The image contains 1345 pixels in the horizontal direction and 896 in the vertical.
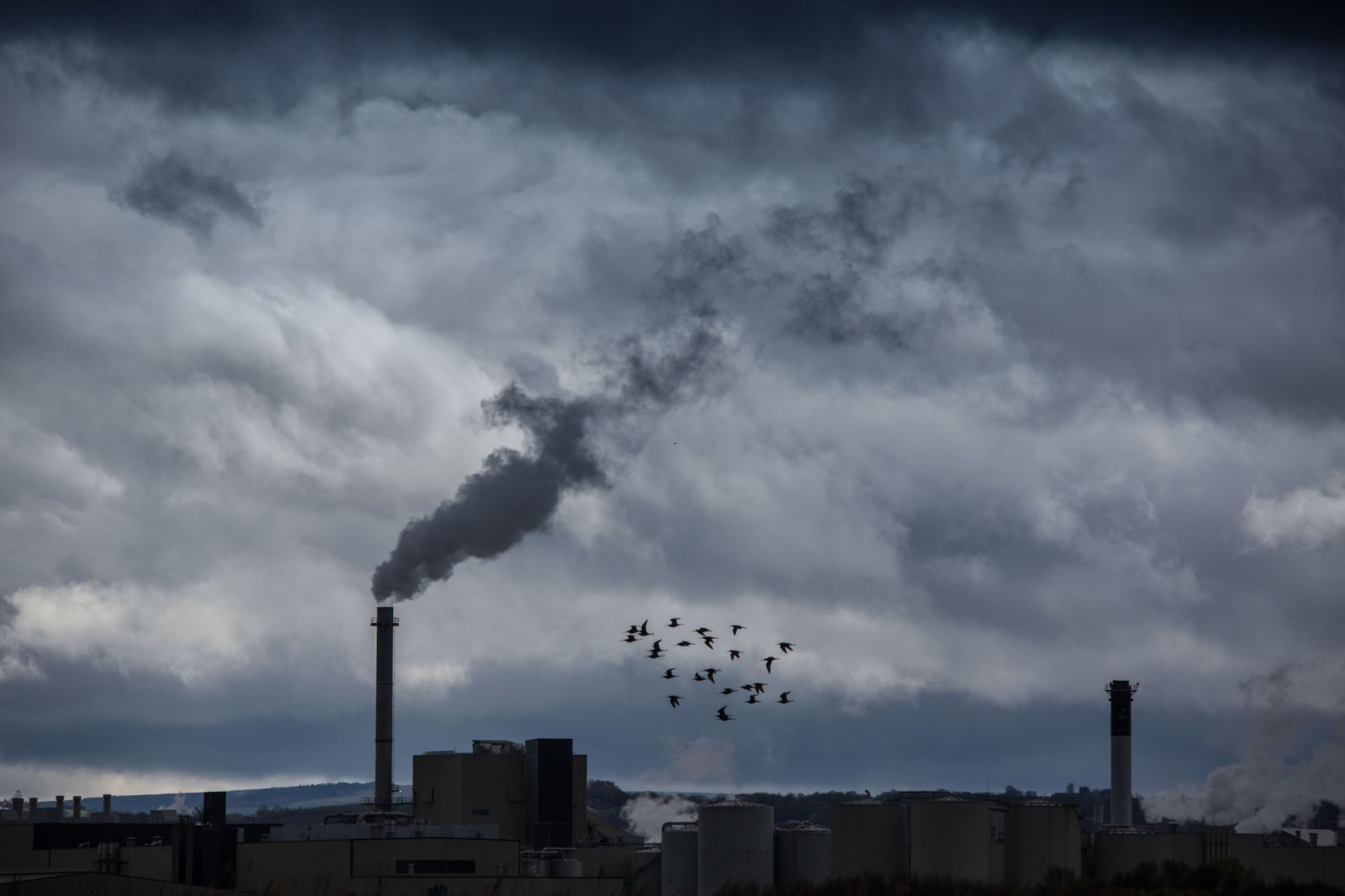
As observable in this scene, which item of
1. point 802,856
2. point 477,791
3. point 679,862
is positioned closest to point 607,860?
point 679,862

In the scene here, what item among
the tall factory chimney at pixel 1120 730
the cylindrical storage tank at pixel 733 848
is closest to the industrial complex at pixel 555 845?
the cylindrical storage tank at pixel 733 848

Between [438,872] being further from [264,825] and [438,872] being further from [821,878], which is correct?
[264,825]

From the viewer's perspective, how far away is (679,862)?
7356 cm

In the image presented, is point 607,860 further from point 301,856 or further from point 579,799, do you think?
point 301,856

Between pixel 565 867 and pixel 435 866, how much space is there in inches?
348

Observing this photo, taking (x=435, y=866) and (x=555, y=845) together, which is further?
(x=555, y=845)

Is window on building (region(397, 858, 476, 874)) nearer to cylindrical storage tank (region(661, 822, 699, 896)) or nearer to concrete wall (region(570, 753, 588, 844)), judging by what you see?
cylindrical storage tank (region(661, 822, 699, 896))

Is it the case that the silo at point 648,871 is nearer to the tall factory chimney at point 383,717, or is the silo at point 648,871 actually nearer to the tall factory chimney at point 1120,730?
the tall factory chimney at point 383,717

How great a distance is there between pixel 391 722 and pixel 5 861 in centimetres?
2033

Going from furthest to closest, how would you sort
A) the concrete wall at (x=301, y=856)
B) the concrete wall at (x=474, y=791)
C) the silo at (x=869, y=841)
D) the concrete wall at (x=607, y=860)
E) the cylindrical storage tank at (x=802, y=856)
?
1. the concrete wall at (x=474, y=791)
2. the concrete wall at (x=607, y=860)
3. the cylindrical storage tank at (x=802, y=856)
4. the silo at (x=869, y=841)
5. the concrete wall at (x=301, y=856)

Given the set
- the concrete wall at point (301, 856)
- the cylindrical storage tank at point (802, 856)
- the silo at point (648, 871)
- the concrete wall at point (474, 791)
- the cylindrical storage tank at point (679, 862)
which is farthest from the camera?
the concrete wall at point (474, 791)

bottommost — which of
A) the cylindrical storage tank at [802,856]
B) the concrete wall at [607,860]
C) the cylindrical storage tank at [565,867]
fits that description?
the concrete wall at [607,860]

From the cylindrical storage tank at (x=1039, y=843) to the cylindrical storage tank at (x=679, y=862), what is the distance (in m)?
13.8

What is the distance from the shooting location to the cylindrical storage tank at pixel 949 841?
69750 millimetres
